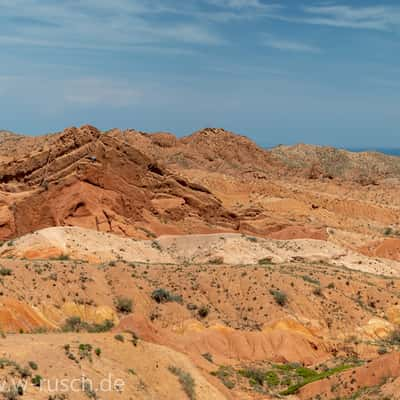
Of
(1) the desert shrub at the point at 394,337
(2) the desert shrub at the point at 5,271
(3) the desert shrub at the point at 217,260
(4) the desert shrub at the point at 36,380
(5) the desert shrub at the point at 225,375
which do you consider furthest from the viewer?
(3) the desert shrub at the point at 217,260

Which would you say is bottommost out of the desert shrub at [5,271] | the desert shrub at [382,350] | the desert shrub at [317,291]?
the desert shrub at [382,350]

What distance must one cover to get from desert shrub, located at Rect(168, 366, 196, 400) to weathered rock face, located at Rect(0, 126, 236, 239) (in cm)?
2569

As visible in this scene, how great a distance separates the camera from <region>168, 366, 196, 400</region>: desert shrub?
798 inches

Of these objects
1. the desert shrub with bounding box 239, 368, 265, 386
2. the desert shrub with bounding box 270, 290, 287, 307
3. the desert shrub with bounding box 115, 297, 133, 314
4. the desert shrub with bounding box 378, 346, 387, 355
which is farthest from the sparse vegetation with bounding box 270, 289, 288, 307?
the desert shrub with bounding box 115, 297, 133, 314

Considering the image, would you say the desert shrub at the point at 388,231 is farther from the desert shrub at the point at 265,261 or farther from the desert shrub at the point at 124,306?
the desert shrub at the point at 124,306

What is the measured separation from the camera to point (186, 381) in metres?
20.6

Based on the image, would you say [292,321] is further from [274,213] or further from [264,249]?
[274,213]

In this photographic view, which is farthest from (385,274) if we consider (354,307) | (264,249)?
(354,307)

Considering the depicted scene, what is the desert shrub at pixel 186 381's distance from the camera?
66.5 feet

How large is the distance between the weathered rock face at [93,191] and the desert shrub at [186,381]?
2569 centimetres

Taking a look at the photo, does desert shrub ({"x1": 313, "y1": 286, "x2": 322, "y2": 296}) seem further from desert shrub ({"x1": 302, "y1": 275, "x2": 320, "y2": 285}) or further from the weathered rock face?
the weathered rock face

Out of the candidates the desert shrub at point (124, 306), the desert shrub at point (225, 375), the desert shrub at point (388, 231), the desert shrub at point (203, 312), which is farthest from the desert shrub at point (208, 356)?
the desert shrub at point (388, 231)

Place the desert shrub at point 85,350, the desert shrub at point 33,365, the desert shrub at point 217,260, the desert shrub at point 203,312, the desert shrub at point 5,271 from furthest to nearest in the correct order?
the desert shrub at point 217,260 → the desert shrub at point 203,312 → the desert shrub at point 5,271 → the desert shrub at point 85,350 → the desert shrub at point 33,365

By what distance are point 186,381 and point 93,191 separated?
28.1 m
